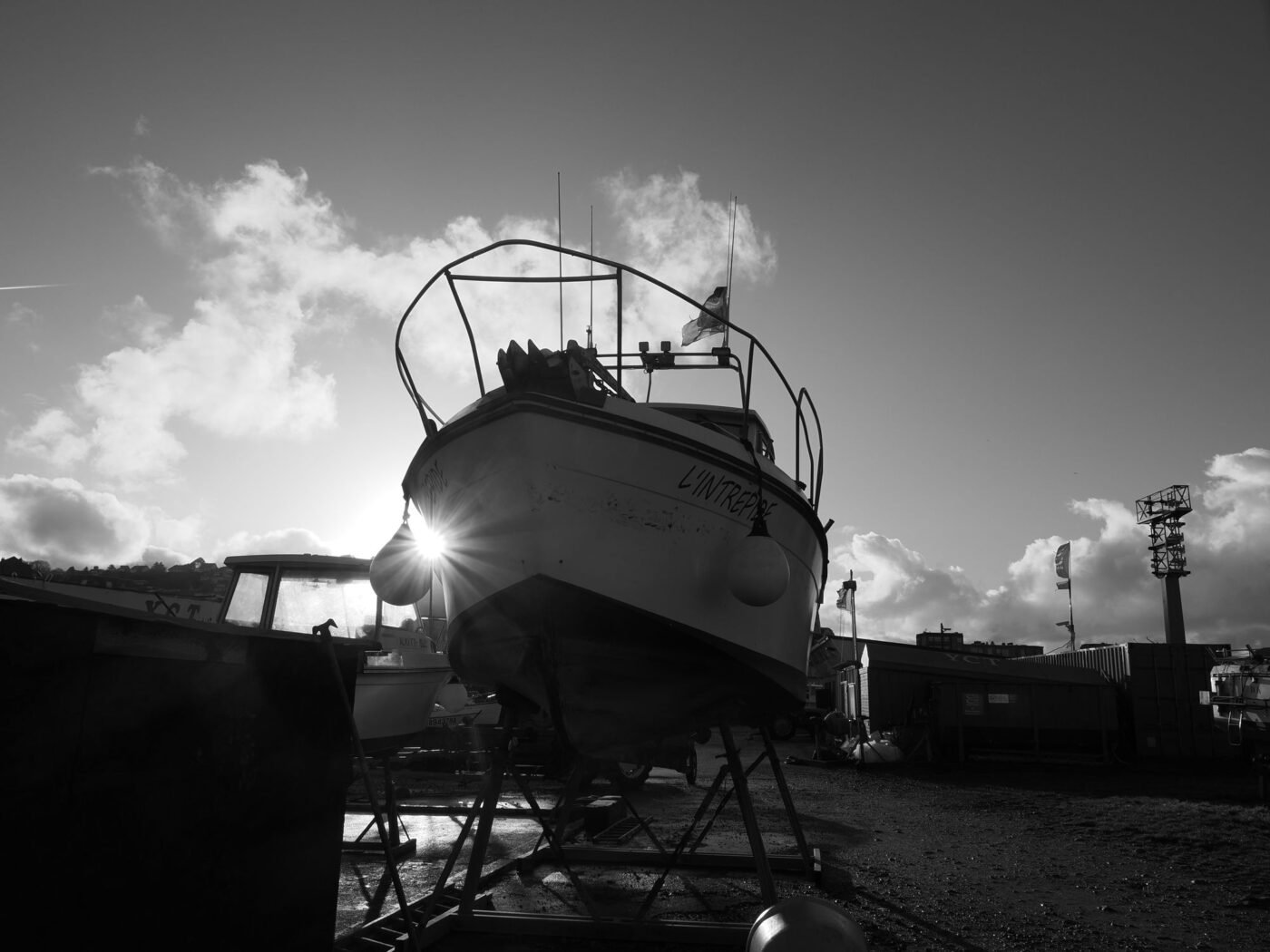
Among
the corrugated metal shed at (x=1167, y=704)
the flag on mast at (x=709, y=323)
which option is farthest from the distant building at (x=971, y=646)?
the flag on mast at (x=709, y=323)

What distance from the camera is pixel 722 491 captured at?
4.82 metres

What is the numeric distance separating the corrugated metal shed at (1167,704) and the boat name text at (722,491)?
20.1 meters

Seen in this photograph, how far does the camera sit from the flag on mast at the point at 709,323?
6.12m

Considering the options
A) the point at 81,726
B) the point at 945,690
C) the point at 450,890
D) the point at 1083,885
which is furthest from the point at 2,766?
the point at 945,690

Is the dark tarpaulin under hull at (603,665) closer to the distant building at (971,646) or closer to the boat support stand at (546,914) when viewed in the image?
the boat support stand at (546,914)

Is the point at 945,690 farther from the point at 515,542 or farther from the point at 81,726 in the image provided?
the point at 81,726

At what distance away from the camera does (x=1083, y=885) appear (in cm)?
672

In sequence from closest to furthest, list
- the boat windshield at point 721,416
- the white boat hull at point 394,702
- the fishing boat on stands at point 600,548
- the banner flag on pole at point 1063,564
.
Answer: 1. the fishing boat on stands at point 600,548
2. the boat windshield at point 721,416
3. the white boat hull at point 394,702
4. the banner flag on pole at point 1063,564

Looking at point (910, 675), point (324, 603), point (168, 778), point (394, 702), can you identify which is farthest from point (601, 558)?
point (910, 675)

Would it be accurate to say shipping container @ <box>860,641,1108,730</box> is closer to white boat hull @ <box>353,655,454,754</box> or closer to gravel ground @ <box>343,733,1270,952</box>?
gravel ground @ <box>343,733,1270,952</box>

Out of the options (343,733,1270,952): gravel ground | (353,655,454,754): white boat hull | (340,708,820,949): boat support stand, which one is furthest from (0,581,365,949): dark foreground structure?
(353,655,454,754): white boat hull

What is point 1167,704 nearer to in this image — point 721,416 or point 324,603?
point 721,416

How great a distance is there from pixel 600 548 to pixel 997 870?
5.52 metres

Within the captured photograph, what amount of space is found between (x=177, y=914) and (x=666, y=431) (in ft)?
10.1
